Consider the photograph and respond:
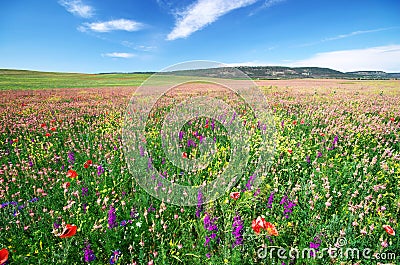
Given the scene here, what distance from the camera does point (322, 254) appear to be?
2318 mm

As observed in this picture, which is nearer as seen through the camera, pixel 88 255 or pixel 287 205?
pixel 88 255

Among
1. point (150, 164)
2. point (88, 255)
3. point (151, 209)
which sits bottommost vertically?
point (88, 255)

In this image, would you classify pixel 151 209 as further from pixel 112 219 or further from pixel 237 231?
pixel 237 231

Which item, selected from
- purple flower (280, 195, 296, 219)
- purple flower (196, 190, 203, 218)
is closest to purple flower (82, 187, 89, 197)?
purple flower (196, 190, 203, 218)

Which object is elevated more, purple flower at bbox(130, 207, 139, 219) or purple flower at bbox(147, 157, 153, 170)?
purple flower at bbox(147, 157, 153, 170)

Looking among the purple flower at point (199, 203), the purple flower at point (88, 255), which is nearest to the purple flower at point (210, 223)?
the purple flower at point (199, 203)

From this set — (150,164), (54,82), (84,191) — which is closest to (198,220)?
(150,164)

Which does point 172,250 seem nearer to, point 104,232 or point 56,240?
point 104,232

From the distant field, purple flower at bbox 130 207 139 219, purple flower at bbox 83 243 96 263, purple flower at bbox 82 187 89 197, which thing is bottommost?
purple flower at bbox 83 243 96 263

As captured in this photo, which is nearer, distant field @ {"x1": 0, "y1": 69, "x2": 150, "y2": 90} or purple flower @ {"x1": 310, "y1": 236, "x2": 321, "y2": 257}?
purple flower @ {"x1": 310, "y1": 236, "x2": 321, "y2": 257}

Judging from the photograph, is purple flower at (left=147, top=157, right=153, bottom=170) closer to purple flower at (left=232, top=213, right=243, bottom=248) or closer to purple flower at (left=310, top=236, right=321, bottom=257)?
purple flower at (left=232, top=213, right=243, bottom=248)

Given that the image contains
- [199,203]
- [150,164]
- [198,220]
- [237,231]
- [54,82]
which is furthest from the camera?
[54,82]

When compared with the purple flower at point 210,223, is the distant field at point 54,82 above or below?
above

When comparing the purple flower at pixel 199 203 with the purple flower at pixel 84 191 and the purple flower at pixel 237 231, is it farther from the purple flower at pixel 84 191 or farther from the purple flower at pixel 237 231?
the purple flower at pixel 84 191
